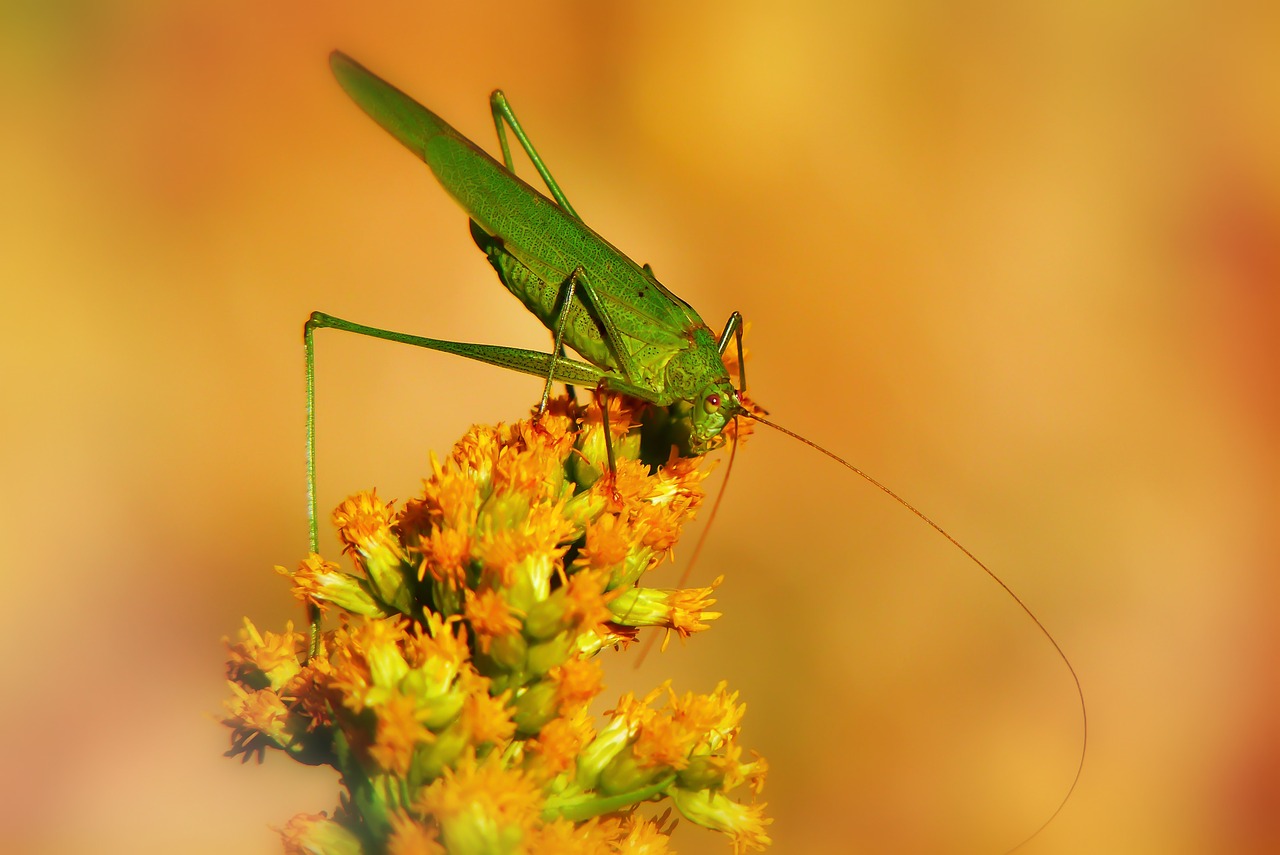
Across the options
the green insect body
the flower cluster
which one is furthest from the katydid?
the flower cluster

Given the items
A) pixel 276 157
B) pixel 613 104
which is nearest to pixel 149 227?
pixel 276 157

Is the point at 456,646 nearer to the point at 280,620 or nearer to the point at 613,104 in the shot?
the point at 280,620

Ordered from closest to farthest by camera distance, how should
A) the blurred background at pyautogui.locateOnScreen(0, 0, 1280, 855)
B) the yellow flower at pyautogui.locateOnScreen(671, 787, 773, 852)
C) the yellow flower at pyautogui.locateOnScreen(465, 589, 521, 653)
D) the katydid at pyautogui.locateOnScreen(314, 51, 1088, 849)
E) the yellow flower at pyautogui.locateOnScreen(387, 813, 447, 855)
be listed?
the yellow flower at pyautogui.locateOnScreen(387, 813, 447, 855), the yellow flower at pyautogui.locateOnScreen(465, 589, 521, 653), the yellow flower at pyautogui.locateOnScreen(671, 787, 773, 852), the katydid at pyautogui.locateOnScreen(314, 51, 1088, 849), the blurred background at pyautogui.locateOnScreen(0, 0, 1280, 855)

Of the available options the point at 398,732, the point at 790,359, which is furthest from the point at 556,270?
the point at 790,359

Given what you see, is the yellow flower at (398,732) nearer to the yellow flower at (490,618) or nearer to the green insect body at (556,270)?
the yellow flower at (490,618)

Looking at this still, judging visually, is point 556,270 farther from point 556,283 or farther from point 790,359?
point 790,359

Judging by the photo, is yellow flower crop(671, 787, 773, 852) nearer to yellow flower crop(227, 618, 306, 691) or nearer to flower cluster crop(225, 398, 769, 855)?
flower cluster crop(225, 398, 769, 855)

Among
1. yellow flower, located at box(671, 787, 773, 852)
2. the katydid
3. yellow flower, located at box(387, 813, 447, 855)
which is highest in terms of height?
the katydid

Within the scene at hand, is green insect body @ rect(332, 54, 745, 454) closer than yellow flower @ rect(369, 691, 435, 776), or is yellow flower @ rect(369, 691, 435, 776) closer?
yellow flower @ rect(369, 691, 435, 776)
